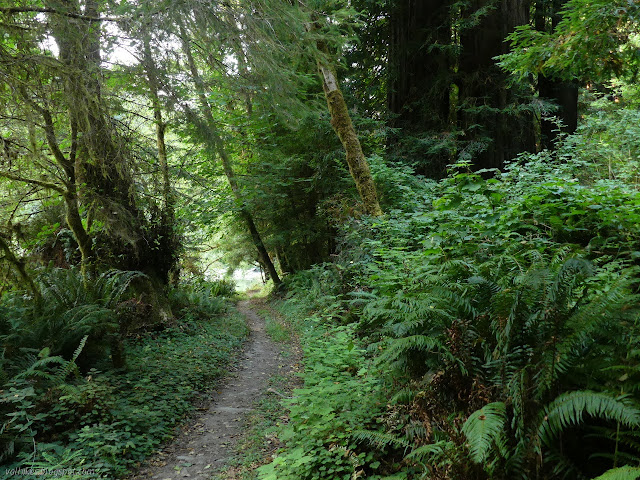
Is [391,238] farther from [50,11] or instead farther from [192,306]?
[192,306]

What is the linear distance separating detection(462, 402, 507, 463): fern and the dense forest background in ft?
0.05

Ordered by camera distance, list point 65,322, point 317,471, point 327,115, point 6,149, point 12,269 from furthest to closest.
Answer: point 327,115, point 12,269, point 65,322, point 6,149, point 317,471

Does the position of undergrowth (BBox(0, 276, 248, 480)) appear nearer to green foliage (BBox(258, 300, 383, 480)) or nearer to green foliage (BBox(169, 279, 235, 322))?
green foliage (BBox(258, 300, 383, 480))

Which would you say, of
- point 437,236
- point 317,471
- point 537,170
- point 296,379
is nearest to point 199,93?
point 437,236

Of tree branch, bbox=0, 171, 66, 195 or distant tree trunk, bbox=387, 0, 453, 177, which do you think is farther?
distant tree trunk, bbox=387, 0, 453, 177

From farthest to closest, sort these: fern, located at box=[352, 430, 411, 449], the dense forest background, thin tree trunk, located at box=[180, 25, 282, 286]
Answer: thin tree trunk, located at box=[180, 25, 282, 286]
fern, located at box=[352, 430, 411, 449]
the dense forest background

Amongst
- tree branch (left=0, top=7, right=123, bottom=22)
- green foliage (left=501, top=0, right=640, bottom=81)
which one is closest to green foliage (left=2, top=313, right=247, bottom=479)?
tree branch (left=0, top=7, right=123, bottom=22)

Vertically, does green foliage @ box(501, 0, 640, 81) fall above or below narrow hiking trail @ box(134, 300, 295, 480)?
above

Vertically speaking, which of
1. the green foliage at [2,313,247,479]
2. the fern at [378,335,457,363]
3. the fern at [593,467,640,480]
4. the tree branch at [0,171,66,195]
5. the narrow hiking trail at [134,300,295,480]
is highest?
the tree branch at [0,171,66,195]

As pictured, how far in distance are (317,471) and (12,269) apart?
6381 mm

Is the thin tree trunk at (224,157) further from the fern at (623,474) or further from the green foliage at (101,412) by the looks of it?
the fern at (623,474)

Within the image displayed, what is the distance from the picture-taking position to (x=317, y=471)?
2910 millimetres

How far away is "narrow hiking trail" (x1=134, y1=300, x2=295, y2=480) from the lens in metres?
3.85

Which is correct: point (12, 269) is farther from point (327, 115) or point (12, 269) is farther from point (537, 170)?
point (537, 170)
